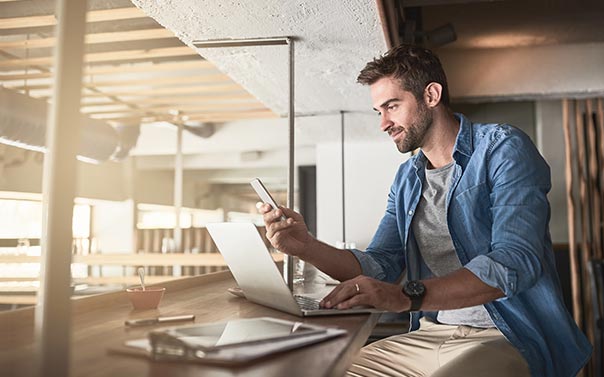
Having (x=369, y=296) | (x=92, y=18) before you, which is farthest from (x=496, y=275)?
(x=92, y=18)

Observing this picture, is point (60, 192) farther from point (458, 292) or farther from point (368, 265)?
point (368, 265)

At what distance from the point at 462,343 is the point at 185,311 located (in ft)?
2.71

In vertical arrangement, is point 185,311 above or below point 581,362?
above

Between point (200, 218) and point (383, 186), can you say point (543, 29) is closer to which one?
point (383, 186)

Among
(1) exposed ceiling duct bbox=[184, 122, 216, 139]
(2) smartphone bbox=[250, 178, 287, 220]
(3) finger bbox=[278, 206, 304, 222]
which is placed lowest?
(3) finger bbox=[278, 206, 304, 222]

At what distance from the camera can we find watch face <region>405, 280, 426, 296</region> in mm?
1435

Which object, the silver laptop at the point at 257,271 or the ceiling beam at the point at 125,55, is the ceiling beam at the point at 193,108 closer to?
the ceiling beam at the point at 125,55

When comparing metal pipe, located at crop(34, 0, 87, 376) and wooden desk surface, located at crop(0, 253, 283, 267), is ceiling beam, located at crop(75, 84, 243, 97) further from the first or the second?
metal pipe, located at crop(34, 0, 87, 376)

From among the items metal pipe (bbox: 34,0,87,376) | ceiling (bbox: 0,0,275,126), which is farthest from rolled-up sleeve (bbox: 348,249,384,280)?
metal pipe (bbox: 34,0,87,376)

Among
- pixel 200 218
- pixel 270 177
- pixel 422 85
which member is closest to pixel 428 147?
pixel 422 85

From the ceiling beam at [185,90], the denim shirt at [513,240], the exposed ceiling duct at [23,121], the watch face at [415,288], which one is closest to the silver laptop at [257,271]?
the watch face at [415,288]

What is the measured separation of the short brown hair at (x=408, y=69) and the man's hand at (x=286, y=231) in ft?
2.04

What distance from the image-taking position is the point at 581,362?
5.35 feet

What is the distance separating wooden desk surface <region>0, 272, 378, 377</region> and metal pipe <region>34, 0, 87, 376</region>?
28 cm
